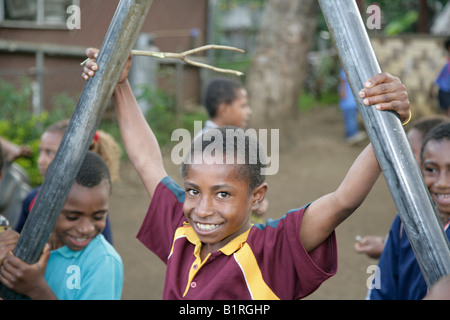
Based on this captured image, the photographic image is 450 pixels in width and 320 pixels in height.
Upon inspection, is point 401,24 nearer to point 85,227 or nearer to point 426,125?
point 426,125

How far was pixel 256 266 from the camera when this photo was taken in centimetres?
167

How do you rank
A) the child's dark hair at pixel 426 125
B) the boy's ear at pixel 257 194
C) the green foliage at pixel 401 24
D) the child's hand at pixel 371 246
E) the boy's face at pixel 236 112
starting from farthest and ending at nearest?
1. the green foliage at pixel 401 24
2. the boy's face at pixel 236 112
3. the child's dark hair at pixel 426 125
4. the child's hand at pixel 371 246
5. the boy's ear at pixel 257 194

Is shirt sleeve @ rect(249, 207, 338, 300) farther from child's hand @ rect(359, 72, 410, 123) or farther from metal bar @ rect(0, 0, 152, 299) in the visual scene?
metal bar @ rect(0, 0, 152, 299)

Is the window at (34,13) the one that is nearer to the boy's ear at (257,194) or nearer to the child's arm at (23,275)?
the child's arm at (23,275)

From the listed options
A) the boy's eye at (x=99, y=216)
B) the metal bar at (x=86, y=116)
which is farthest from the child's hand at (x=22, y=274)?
the boy's eye at (x=99, y=216)

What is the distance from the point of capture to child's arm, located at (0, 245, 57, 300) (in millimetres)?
1777

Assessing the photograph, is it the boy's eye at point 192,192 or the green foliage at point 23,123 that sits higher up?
the green foliage at point 23,123

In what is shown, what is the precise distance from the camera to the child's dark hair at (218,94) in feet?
14.3

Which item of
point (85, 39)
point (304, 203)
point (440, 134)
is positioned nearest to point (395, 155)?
point (440, 134)

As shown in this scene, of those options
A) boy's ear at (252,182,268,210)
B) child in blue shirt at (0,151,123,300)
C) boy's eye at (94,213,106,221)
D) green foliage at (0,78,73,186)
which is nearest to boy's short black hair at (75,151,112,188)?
child in blue shirt at (0,151,123,300)

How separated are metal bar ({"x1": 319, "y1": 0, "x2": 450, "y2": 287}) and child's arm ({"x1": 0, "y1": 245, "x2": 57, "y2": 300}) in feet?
3.85

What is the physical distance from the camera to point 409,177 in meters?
1.24
